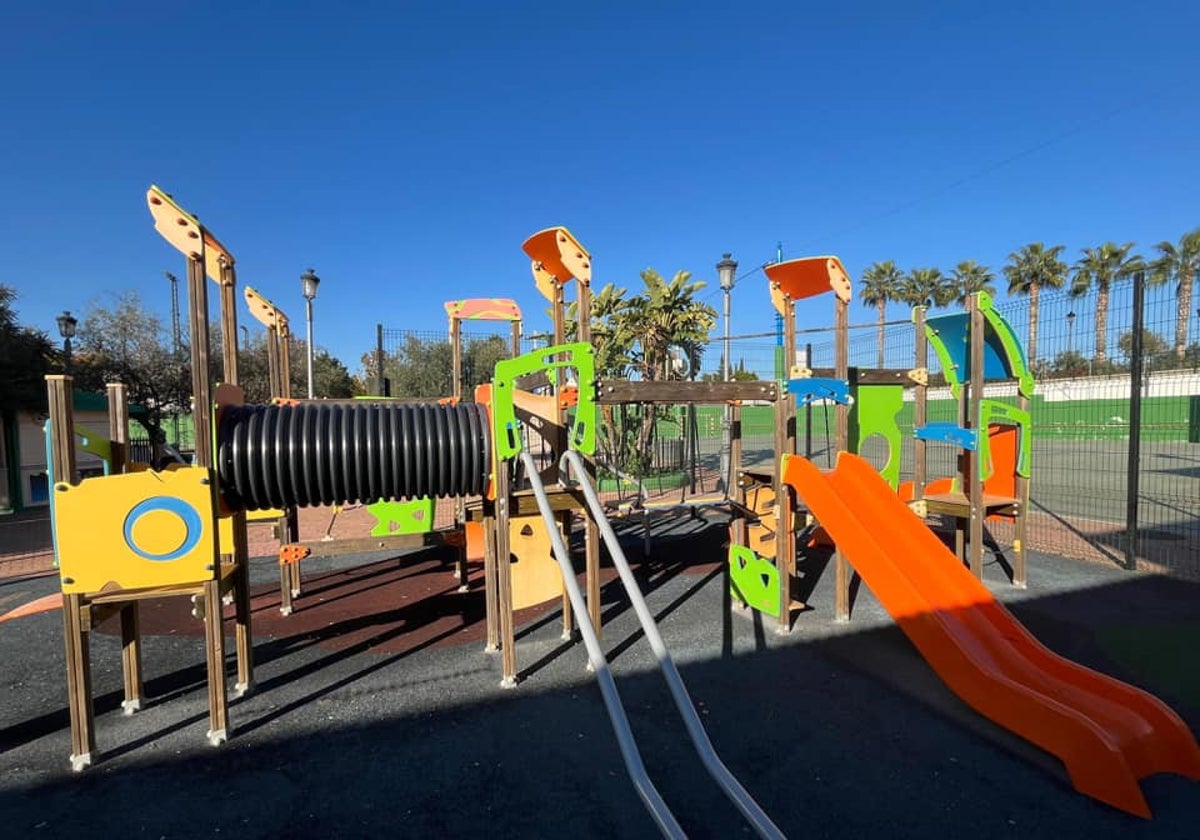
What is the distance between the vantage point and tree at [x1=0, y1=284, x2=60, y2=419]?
12.4 metres

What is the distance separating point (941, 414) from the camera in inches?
632

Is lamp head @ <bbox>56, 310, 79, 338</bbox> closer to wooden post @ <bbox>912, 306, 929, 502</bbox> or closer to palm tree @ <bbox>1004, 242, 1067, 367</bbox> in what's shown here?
wooden post @ <bbox>912, 306, 929, 502</bbox>

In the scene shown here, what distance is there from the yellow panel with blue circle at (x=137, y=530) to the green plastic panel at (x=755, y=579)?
3930 millimetres

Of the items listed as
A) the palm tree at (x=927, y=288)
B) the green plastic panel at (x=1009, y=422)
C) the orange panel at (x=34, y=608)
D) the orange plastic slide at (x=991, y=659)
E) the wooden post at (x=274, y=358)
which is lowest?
the orange panel at (x=34, y=608)

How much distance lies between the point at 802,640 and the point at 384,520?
445 cm

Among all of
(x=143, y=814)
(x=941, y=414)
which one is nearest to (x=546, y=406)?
(x=143, y=814)

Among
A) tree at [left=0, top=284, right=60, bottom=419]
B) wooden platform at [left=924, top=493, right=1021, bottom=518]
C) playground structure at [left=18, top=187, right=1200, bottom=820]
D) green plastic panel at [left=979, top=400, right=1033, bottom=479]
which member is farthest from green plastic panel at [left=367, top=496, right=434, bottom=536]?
tree at [left=0, top=284, right=60, bottom=419]

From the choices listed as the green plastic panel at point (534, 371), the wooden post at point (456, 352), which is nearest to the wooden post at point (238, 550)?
the green plastic panel at point (534, 371)

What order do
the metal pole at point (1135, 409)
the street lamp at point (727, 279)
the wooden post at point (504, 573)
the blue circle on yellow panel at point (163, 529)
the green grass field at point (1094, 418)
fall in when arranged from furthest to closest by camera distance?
the street lamp at point (727, 279) → the green grass field at point (1094, 418) → the metal pole at point (1135, 409) → the wooden post at point (504, 573) → the blue circle on yellow panel at point (163, 529)

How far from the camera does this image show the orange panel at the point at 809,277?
521cm

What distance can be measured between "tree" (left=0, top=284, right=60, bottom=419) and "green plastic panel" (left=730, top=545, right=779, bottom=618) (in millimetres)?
14318

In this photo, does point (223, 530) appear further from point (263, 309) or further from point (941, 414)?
point (941, 414)

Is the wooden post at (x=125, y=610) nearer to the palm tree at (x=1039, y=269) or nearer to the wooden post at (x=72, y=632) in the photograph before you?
the wooden post at (x=72, y=632)

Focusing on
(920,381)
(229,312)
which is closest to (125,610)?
(229,312)
